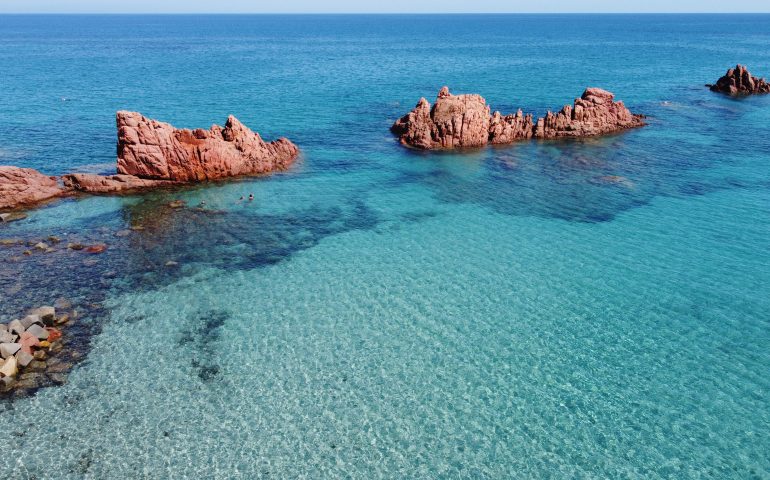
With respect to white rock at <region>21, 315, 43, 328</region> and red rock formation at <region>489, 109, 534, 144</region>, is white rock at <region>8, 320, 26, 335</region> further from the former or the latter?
red rock formation at <region>489, 109, 534, 144</region>

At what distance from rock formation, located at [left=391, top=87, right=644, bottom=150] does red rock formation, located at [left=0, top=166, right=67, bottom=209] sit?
1502 inches

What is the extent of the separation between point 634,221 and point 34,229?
4800cm

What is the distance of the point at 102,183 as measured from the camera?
45219 millimetres

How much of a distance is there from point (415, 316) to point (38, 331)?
1992 cm

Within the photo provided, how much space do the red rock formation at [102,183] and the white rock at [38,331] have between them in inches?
910

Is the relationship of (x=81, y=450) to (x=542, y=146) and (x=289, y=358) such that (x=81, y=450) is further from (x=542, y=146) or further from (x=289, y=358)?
(x=542, y=146)

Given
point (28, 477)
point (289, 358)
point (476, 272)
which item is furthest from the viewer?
point (476, 272)

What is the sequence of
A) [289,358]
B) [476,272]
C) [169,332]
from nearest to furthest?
[289,358], [169,332], [476,272]

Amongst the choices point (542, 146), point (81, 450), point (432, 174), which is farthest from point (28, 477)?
point (542, 146)

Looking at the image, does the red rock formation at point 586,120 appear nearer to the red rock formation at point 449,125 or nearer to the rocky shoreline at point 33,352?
the red rock formation at point 449,125

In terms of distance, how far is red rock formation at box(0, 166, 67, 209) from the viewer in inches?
1631

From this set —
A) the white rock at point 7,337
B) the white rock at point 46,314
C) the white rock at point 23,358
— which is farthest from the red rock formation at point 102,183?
the white rock at point 23,358

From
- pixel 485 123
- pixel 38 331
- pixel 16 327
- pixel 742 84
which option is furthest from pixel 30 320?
pixel 742 84

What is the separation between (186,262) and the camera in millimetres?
33812
